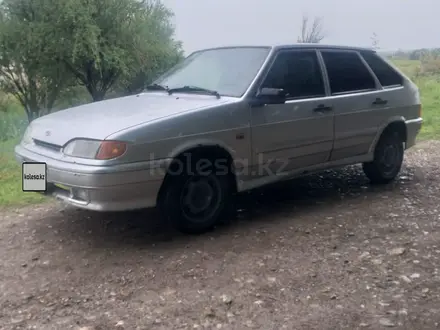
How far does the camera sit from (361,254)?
4.18 m

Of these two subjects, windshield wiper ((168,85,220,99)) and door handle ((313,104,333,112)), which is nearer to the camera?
windshield wiper ((168,85,220,99))

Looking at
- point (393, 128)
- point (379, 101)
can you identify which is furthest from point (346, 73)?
point (393, 128)

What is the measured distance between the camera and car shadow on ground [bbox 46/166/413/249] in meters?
4.55

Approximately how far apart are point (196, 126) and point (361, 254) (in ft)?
5.49

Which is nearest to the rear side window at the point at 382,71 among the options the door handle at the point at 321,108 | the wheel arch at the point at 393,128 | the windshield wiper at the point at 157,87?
→ the wheel arch at the point at 393,128

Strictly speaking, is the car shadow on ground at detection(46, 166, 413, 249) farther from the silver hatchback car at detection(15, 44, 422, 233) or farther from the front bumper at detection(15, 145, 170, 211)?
the front bumper at detection(15, 145, 170, 211)

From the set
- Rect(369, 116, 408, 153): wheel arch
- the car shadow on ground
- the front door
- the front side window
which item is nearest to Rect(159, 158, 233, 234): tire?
the car shadow on ground

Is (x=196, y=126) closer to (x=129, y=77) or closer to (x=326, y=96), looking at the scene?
(x=326, y=96)

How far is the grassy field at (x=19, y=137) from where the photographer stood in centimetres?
604

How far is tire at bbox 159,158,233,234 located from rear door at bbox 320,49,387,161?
1492 millimetres

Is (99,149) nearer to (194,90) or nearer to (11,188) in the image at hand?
(194,90)

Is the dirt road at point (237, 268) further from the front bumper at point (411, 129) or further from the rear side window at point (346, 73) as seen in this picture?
the rear side window at point (346, 73)

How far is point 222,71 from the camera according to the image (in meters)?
5.16

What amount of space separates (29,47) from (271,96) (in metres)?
18.1
